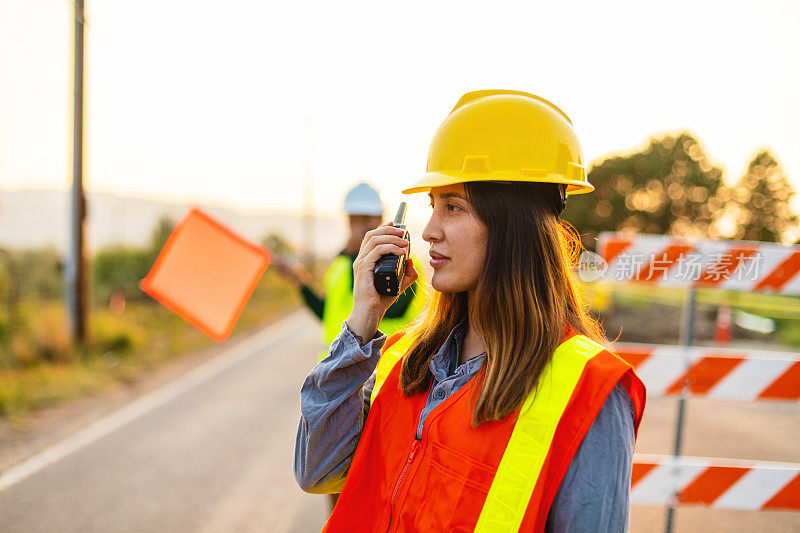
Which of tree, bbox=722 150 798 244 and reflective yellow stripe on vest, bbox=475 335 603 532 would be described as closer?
reflective yellow stripe on vest, bbox=475 335 603 532

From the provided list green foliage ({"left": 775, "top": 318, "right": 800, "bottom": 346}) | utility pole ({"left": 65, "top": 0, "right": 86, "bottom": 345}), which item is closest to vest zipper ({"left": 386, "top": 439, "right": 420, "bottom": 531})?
utility pole ({"left": 65, "top": 0, "right": 86, "bottom": 345})

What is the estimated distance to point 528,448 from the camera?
1139 mm

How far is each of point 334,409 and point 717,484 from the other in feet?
7.30

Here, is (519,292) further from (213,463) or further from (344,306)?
(213,463)

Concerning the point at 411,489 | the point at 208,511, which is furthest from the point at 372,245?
the point at 208,511

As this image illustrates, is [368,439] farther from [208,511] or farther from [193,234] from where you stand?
[208,511]

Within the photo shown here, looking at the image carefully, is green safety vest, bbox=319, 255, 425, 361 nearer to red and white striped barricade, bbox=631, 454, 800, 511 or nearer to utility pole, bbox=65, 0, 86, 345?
red and white striped barricade, bbox=631, 454, 800, 511

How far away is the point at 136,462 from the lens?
492 centimetres

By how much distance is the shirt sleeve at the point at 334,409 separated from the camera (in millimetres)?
1439

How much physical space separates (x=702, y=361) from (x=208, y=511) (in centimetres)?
342

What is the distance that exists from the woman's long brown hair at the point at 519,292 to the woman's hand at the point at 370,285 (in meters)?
0.24

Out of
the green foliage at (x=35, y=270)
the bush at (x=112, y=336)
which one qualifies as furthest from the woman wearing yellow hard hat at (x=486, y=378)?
the green foliage at (x=35, y=270)

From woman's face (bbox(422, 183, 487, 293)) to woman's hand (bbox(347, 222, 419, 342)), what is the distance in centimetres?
9

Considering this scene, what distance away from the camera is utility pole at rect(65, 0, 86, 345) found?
9.33m
